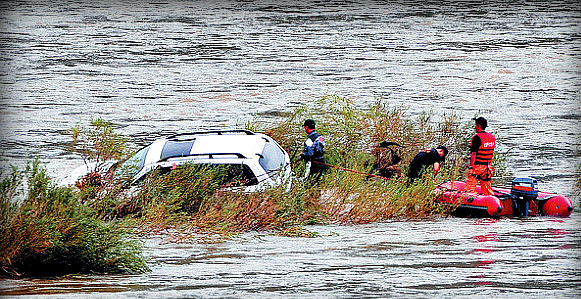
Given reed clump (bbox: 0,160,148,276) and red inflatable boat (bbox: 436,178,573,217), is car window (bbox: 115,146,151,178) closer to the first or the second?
reed clump (bbox: 0,160,148,276)

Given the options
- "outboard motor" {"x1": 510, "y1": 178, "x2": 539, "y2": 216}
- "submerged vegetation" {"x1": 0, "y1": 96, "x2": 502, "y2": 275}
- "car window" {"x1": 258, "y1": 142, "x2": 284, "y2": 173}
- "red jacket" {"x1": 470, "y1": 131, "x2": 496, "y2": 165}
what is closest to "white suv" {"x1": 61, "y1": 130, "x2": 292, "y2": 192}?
"car window" {"x1": 258, "y1": 142, "x2": 284, "y2": 173}

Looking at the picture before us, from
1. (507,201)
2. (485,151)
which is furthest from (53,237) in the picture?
(507,201)

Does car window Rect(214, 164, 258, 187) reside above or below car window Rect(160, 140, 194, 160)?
below

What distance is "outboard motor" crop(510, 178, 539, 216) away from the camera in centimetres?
1998

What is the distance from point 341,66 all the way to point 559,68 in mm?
12153

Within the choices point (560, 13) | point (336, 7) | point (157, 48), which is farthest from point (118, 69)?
point (560, 13)

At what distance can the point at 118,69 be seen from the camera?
168 feet

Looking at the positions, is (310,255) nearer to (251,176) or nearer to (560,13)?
(251,176)

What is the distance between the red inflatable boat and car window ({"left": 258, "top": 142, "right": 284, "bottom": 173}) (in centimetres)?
344

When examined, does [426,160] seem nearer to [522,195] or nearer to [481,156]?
[481,156]

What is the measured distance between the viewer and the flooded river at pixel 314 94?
554 inches

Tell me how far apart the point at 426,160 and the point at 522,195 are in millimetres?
2122

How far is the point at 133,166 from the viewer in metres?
16.3

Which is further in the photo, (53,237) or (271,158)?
(271,158)
